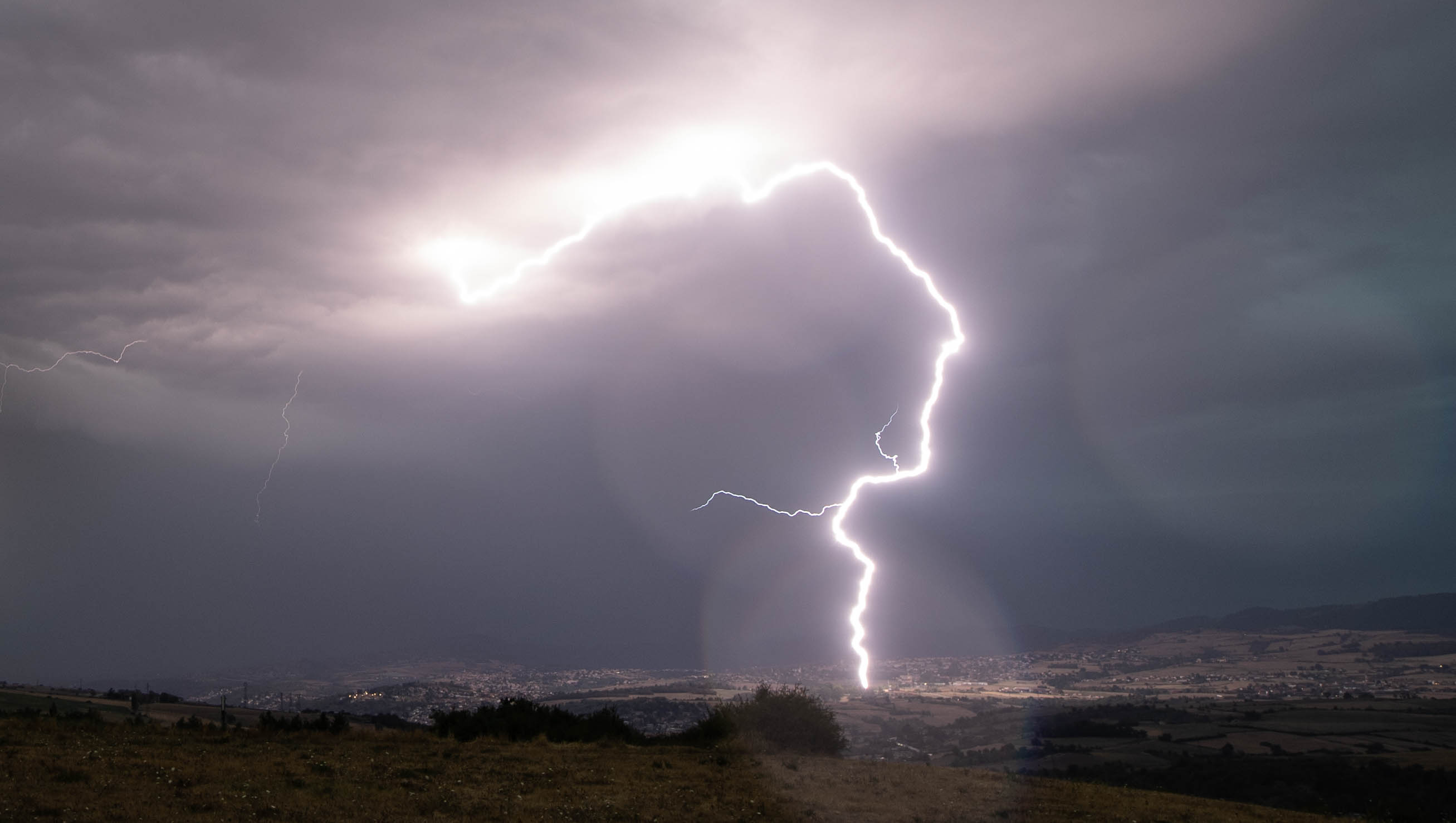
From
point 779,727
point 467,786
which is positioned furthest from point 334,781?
point 779,727

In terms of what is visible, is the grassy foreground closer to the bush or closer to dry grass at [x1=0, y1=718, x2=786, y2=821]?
dry grass at [x1=0, y1=718, x2=786, y2=821]

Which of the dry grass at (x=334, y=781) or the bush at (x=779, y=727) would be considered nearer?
the dry grass at (x=334, y=781)

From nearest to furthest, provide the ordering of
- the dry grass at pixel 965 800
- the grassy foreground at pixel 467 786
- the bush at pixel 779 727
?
the grassy foreground at pixel 467 786, the dry grass at pixel 965 800, the bush at pixel 779 727

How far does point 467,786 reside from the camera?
17625mm

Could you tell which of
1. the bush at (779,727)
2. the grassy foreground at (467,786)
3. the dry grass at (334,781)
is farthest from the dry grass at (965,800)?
the bush at (779,727)

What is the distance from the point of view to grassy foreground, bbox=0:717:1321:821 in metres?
14.4

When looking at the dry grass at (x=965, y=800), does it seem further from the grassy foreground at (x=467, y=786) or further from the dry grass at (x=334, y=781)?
the dry grass at (x=334, y=781)

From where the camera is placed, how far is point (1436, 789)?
33.5m

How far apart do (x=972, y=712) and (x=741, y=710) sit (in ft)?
177

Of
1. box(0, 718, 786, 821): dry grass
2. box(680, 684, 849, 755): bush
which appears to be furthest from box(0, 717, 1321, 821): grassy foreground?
box(680, 684, 849, 755): bush

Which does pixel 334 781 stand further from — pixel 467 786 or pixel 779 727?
pixel 779 727

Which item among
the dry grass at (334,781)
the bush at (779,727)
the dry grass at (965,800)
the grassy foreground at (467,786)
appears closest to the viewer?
the dry grass at (334,781)

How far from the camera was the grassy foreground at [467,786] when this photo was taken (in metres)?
14.4

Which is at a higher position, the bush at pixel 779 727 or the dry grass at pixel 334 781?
the dry grass at pixel 334 781
